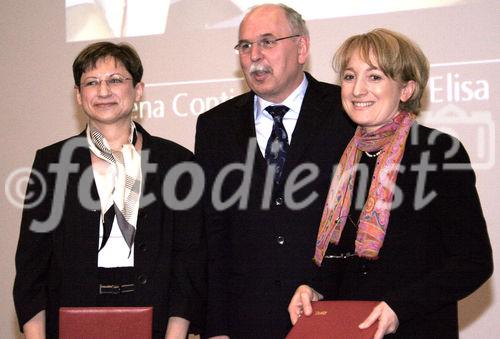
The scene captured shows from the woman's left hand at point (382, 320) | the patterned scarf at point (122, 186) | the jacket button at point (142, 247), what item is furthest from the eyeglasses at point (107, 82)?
the woman's left hand at point (382, 320)

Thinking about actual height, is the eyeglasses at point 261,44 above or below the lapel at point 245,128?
above

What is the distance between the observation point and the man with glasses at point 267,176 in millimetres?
3066

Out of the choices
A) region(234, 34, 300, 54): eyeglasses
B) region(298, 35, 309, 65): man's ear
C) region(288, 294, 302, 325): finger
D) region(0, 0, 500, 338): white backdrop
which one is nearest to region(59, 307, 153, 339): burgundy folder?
region(288, 294, 302, 325): finger

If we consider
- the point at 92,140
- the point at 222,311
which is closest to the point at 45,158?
the point at 92,140

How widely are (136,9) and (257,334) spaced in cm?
242

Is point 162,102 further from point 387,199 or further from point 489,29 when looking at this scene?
point 387,199

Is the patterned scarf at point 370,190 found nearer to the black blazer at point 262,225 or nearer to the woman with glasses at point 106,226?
the black blazer at point 262,225

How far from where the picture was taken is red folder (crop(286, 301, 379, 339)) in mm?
2205

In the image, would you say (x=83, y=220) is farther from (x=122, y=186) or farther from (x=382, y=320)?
(x=382, y=320)

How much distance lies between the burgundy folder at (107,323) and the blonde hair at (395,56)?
1.10m

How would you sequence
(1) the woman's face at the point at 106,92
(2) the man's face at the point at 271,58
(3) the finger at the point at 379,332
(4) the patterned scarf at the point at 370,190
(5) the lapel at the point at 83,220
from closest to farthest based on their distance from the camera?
(3) the finger at the point at 379,332
(4) the patterned scarf at the point at 370,190
(5) the lapel at the point at 83,220
(1) the woman's face at the point at 106,92
(2) the man's face at the point at 271,58

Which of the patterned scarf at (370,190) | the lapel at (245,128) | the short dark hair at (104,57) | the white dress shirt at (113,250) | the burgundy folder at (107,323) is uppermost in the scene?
the short dark hair at (104,57)

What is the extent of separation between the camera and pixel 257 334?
3.09 m

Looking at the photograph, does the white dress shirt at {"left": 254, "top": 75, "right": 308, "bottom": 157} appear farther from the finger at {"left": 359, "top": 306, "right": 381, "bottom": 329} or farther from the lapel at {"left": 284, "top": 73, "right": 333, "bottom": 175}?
the finger at {"left": 359, "top": 306, "right": 381, "bottom": 329}
